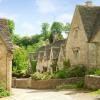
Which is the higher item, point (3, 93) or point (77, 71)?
point (77, 71)

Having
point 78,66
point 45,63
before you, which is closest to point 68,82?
point 78,66

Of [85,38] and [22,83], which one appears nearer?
[85,38]

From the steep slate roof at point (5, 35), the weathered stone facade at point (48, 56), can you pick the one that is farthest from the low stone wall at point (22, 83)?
the weathered stone facade at point (48, 56)

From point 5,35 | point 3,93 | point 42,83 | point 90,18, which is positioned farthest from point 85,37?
point 3,93

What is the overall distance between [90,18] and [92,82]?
13.9 meters

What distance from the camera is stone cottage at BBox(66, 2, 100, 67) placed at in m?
44.1

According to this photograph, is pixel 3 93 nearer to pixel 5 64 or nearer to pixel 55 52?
pixel 5 64

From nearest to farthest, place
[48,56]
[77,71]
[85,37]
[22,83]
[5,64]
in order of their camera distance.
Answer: [5,64] < [77,71] < [85,37] < [22,83] < [48,56]

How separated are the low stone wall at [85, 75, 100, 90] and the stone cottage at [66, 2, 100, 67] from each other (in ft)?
31.2

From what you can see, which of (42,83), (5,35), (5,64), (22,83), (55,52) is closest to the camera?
(5,64)

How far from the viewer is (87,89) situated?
34.3 metres

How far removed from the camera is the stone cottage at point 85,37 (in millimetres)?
44094

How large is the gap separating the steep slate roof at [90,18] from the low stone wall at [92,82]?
10558mm

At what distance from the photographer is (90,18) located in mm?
45938
